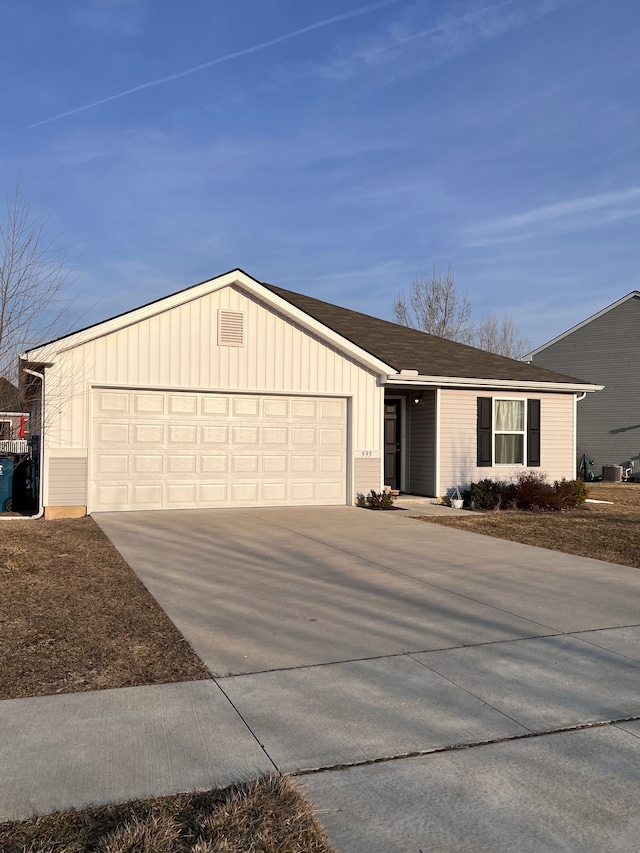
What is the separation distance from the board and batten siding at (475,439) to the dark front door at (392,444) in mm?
1408

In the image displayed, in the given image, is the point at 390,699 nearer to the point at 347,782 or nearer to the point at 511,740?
the point at 511,740

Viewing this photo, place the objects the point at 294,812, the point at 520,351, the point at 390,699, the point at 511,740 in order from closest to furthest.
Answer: the point at 294,812, the point at 511,740, the point at 390,699, the point at 520,351

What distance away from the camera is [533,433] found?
1708 cm

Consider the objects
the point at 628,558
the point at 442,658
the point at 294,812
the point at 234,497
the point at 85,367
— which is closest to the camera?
the point at 294,812

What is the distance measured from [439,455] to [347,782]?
13.0 m

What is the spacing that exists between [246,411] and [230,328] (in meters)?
1.66

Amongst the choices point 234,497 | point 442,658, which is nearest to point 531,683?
point 442,658

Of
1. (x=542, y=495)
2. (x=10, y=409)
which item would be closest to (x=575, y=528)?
(x=542, y=495)

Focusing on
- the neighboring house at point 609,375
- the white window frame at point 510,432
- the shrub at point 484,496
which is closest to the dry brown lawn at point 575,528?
the shrub at point 484,496

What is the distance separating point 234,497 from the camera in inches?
553

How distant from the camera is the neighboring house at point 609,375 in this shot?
2778 centimetres

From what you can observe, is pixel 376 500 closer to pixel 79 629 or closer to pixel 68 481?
pixel 68 481

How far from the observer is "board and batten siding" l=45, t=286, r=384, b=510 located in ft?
41.4

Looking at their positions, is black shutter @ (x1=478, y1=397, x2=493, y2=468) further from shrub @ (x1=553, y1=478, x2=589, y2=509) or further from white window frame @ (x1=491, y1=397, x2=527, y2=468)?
shrub @ (x1=553, y1=478, x2=589, y2=509)
